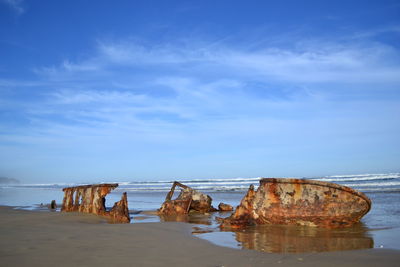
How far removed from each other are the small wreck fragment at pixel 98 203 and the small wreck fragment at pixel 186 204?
1.83m

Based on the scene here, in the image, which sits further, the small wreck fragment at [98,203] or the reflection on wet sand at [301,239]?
the small wreck fragment at [98,203]

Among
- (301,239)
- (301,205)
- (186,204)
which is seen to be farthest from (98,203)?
(301,239)

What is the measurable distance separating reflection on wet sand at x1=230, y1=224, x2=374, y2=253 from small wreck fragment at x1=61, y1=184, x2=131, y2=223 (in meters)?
3.17

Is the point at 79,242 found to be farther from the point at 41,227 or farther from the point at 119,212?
the point at 119,212

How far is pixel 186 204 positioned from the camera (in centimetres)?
1092

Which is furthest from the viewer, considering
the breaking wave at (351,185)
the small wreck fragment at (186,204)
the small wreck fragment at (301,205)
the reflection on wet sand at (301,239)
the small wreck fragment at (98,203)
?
the breaking wave at (351,185)

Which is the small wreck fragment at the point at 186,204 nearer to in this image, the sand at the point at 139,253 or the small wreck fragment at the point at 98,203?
the small wreck fragment at the point at 98,203

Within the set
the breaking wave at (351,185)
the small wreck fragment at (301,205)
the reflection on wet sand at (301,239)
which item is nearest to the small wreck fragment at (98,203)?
the small wreck fragment at (301,205)

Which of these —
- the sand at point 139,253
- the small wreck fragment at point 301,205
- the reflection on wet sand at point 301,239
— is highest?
the small wreck fragment at point 301,205

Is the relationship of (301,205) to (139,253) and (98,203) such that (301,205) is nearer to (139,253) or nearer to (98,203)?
(139,253)

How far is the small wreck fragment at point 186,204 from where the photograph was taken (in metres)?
10.5

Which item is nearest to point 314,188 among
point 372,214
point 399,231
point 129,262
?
point 399,231

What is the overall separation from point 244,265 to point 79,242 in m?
2.54

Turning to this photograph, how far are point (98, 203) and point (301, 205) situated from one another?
5.59 meters
